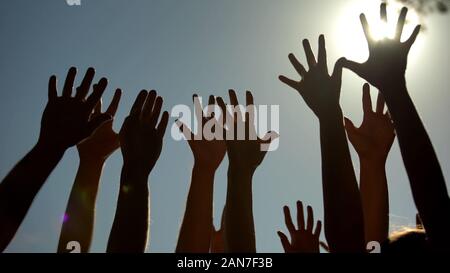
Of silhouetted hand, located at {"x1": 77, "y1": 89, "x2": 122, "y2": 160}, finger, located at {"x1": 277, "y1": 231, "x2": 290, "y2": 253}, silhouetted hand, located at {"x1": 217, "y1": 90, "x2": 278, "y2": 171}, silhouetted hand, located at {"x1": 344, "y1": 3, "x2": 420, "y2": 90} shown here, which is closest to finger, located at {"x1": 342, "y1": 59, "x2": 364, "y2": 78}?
silhouetted hand, located at {"x1": 344, "y1": 3, "x2": 420, "y2": 90}

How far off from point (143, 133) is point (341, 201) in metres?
1.75

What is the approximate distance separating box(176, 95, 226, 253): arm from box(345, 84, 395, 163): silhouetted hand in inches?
61.0

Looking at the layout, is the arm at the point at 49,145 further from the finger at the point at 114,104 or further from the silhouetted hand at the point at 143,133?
the finger at the point at 114,104

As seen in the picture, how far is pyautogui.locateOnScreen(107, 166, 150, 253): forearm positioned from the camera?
276cm

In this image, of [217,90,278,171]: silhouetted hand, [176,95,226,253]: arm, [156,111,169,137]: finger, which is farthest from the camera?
[176,95,226,253]: arm

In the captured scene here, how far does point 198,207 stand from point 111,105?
156 cm

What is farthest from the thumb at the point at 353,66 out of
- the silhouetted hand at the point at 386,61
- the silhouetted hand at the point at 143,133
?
the silhouetted hand at the point at 143,133

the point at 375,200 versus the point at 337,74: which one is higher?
the point at 337,74

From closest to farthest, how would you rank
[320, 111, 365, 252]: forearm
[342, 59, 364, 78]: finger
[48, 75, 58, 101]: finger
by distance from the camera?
1. [320, 111, 365, 252]: forearm
2. [342, 59, 364, 78]: finger
3. [48, 75, 58, 101]: finger

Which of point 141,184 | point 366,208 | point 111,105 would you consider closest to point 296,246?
point 366,208

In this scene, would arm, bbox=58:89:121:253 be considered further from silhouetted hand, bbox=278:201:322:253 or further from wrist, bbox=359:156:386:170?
wrist, bbox=359:156:386:170

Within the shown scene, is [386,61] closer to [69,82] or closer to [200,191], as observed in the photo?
[200,191]

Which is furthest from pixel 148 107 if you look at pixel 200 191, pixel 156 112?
pixel 200 191

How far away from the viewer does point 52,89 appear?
10.9 feet
